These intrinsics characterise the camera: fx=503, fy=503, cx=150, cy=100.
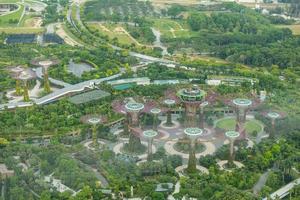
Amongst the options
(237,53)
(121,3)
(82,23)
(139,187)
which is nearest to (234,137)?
(139,187)

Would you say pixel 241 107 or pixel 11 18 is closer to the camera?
pixel 241 107

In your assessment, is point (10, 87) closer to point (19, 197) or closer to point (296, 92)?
point (19, 197)

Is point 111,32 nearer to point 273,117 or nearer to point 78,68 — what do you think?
point 78,68

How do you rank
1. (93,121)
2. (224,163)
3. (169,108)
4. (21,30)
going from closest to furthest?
(224,163)
(93,121)
(169,108)
(21,30)

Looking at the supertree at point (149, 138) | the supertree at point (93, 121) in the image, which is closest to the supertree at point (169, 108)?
the supertree at point (93, 121)

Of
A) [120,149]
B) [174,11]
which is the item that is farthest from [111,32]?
[120,149]

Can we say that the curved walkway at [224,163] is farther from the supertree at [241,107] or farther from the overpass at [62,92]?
the overpass at [62,92]
